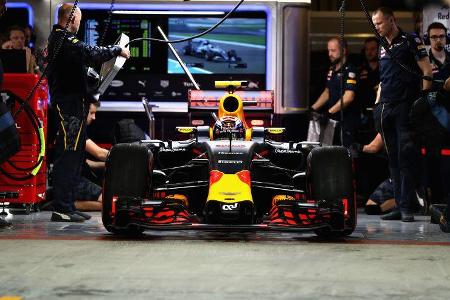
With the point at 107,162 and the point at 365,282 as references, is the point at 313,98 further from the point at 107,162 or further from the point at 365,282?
the point at 365,282

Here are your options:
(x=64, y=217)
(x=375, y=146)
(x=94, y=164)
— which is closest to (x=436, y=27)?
(x=375, y=146)

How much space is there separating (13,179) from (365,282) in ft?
20.0

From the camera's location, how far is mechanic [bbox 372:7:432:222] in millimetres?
11680

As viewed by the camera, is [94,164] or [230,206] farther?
[94,164]

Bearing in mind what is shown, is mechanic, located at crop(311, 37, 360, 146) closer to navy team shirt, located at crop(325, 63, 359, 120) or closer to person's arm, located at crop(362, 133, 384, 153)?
navy team shirt, located at crop(325, 63, 359, 120)

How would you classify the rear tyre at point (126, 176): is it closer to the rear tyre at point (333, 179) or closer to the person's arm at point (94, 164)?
the rear tyre at point (333, 179)

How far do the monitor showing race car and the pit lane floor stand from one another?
15.1ft

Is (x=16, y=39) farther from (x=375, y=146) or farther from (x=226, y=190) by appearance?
(x=226, y=190)

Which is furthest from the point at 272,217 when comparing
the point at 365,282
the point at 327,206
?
the point at 365,282

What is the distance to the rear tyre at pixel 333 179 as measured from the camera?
935 centimetres

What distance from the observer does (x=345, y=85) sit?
14586 mm

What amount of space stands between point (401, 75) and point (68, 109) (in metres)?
3.36

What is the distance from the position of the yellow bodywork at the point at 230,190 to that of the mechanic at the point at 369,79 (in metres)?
5.76

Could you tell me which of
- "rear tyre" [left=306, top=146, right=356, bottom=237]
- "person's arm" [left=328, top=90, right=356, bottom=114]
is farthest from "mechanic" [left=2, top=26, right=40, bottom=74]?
"rear tyre" [left=306, top=146, right=356, bottom=237]
